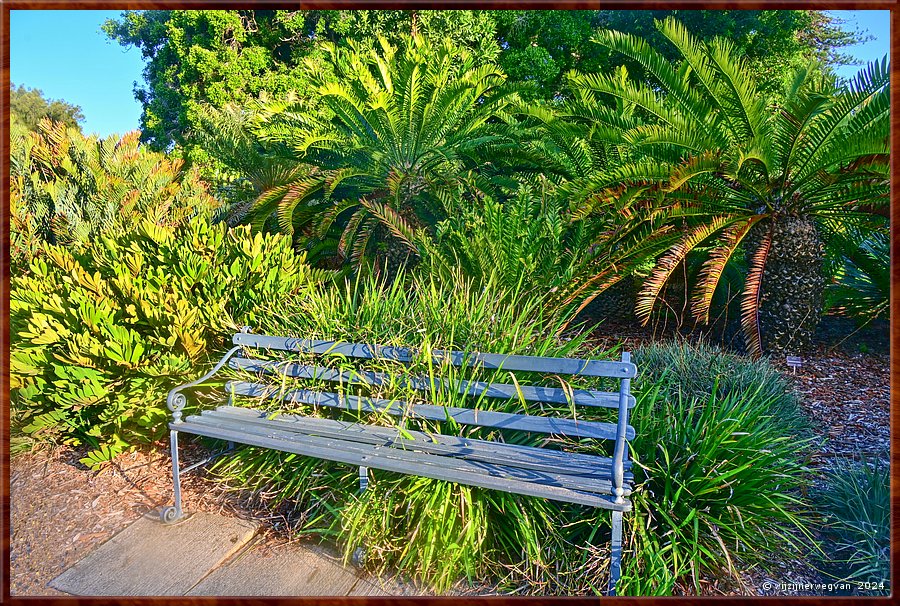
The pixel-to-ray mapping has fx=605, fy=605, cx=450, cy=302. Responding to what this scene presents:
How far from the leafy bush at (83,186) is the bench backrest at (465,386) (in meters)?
4.00

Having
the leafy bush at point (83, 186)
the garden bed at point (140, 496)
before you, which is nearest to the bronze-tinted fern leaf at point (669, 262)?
the garden bed at point (140, 496)

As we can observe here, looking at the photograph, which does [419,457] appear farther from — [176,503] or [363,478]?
[176,503]

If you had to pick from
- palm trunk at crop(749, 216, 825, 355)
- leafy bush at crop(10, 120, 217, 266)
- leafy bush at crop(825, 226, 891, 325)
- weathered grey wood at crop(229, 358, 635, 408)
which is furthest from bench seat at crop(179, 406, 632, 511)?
leafy bush at crop(10, 120, 217, 266)

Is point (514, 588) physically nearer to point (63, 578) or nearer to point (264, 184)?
point (63, 578)

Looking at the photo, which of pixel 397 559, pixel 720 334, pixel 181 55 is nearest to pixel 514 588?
pixel 397 559

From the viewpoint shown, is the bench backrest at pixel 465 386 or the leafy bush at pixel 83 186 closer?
the bench backrest at pixel 465 386

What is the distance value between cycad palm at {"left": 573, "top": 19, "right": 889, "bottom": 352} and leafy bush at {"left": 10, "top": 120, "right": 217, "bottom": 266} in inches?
203

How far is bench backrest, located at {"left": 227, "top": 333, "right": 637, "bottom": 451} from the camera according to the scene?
8.79ft

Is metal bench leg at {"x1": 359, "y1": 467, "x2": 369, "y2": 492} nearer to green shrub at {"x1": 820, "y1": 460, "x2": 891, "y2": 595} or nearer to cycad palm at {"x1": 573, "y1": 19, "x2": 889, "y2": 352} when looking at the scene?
green shrub at {"x1": 820, "y1": 460, "x2": 891, "y2": 595}

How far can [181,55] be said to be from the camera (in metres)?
15.6

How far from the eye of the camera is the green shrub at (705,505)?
97.3 inches

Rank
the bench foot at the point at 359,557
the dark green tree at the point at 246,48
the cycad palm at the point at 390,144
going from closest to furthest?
the bench foot at the point at 359,557 < the cycad palm at the point at 390,144 < the dark green tree at the point at 246,48

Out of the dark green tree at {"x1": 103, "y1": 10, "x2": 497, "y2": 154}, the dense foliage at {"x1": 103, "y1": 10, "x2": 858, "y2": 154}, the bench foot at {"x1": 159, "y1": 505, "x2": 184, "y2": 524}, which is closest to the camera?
the bench foot at {"x1": 159, "y1": 505, "x2": 184, "y2": 524}

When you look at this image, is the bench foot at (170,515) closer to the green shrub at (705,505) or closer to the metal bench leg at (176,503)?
the metal bench leg at (176,503)
